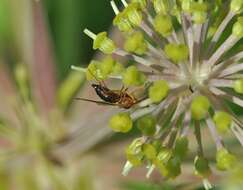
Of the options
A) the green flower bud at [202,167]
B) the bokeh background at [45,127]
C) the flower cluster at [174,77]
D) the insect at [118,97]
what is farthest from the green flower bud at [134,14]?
the bokeh background at [45,127]

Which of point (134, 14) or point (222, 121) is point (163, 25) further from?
point (222, 121)

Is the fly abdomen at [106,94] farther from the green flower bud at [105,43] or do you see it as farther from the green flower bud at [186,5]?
the green flower bud at [186,5]

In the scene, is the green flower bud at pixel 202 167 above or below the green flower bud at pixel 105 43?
below

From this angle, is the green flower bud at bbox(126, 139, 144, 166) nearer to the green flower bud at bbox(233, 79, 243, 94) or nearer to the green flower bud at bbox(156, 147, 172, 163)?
the green flower bud at bbox(156, 147, 172, 163)

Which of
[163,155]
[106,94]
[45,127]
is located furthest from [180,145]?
[45,127]

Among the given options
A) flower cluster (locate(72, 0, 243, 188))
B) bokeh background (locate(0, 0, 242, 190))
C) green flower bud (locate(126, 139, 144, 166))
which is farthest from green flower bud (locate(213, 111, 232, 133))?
bokeh background (locate(0, 0, 242, 190))

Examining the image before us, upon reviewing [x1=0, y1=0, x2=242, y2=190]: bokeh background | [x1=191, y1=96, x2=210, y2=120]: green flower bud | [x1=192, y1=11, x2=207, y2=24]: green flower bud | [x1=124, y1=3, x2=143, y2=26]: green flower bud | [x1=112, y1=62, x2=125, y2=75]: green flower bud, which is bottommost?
[x1=0, y1=0, x2=242, y2=190]: bokeh background

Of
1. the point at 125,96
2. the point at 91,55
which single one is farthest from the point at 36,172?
the point at 125,96
